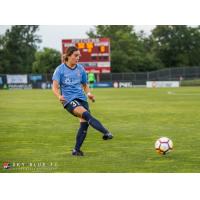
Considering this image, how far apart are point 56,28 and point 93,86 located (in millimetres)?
28567

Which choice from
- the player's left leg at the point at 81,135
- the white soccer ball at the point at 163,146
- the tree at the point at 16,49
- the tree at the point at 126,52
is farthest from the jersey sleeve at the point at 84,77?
the tree at the point at 126,52

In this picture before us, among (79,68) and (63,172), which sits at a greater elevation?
(79,68)

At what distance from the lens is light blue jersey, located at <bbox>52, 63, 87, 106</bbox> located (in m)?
6.56

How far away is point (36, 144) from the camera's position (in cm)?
778

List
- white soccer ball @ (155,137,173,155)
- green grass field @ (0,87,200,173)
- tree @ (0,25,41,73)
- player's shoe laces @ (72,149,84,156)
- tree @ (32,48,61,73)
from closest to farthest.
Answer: green grass field @ (0,87,200,173)
white soccer ball @ (155,137,173,155)
player's shoe laces @ (72,149,84,156)
tree @ (0,25,41,73)
tree @ (32,48,61,73)

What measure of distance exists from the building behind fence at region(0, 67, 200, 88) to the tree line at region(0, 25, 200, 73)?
412 mm

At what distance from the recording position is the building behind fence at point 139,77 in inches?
1160

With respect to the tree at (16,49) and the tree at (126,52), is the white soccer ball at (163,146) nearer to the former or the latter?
the tree at (16,49)

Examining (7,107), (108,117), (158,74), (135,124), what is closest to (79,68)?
(135,124)

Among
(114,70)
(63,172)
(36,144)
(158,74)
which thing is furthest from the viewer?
(114,70)

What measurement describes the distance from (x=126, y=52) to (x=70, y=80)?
3169 cm

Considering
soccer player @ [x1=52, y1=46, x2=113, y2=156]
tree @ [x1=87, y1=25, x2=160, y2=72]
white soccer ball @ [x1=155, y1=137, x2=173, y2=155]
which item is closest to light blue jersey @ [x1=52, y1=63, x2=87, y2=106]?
soccer player @ [x1=52, y1=46, x2=113, y2=156]

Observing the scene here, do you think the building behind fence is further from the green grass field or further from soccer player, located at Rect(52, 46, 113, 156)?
soccer player, located at Rect(52, 46, 113, 156)

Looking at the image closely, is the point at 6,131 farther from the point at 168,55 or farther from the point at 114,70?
the point at 114,70
